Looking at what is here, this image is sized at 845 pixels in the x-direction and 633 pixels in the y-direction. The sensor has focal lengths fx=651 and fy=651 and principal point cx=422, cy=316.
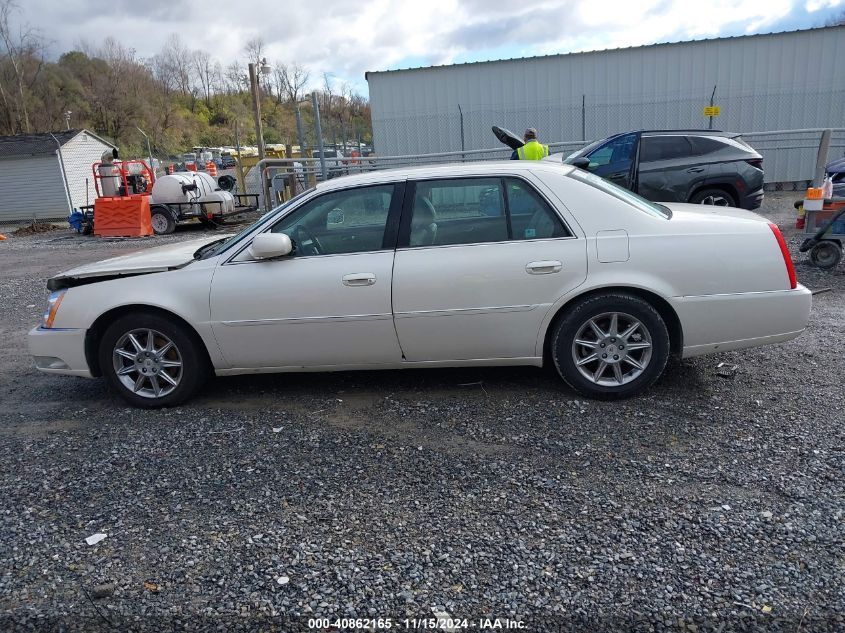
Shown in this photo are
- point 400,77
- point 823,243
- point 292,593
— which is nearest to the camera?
point 292,593

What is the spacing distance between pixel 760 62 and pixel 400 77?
393 inches

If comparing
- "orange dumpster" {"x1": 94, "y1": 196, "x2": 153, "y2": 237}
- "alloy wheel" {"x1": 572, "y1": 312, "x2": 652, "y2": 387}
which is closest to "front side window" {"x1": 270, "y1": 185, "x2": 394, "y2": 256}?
"alloy wheel" {"x1": 572, "y1": 312, "x2": 652, "y2": 387}

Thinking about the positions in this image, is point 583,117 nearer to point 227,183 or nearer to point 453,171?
point 227,183

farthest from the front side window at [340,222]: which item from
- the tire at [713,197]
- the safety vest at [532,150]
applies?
the tire at [713,197]

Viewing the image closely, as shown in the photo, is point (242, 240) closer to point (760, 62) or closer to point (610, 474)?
point (610, 474)

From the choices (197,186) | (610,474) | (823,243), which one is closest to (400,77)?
(197,186)

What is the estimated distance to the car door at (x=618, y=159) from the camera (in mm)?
10172

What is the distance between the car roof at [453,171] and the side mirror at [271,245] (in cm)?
51

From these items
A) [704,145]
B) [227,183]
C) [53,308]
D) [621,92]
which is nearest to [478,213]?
[53,308]

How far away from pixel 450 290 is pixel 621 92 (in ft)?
53.7

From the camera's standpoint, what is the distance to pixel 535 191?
4223 mm

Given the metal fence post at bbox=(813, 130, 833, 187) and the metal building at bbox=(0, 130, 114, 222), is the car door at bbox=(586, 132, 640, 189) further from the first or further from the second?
the metal building at bbox=(0, 130, 114, 222)

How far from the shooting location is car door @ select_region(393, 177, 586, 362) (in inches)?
161

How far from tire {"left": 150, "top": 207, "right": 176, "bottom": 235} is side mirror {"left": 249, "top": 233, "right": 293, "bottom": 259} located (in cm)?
1419
